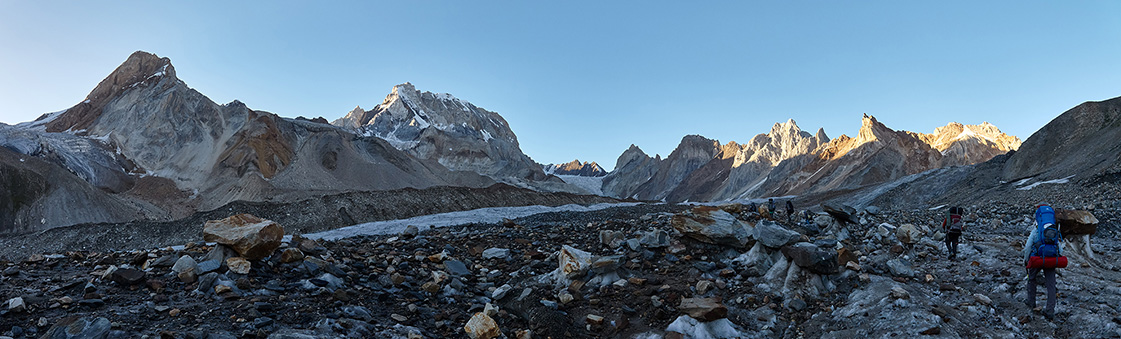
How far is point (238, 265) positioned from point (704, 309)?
6.73 meters

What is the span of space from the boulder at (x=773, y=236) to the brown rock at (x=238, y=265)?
8.38 meters

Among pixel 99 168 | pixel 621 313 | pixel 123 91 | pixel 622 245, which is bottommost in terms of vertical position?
pixel 621 313

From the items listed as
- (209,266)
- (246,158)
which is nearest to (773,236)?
(209,266)

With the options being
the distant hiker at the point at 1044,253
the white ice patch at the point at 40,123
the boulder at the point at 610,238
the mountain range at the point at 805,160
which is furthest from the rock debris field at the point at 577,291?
the white ice patch at the point at 40,123

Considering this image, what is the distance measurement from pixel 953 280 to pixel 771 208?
1225 cm

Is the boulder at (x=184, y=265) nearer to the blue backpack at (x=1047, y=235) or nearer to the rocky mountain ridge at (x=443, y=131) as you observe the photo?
the blue backpack at (x=1047, y=235)

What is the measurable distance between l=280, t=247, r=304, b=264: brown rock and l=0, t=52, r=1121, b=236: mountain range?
1344 inches

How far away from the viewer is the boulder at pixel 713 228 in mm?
10523

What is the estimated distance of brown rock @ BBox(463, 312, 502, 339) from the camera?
278 inches

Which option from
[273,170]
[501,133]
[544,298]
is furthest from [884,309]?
[501,133]

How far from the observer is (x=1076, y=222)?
32.0 ft

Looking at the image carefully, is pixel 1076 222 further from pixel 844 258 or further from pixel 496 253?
pixel 496 253

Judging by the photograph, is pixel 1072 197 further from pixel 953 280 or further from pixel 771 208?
pixel 953 280

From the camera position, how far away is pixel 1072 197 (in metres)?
22.6
